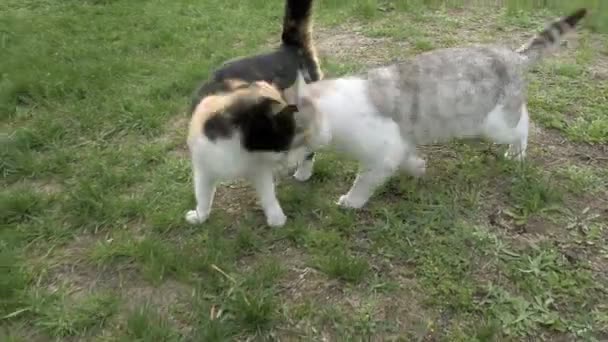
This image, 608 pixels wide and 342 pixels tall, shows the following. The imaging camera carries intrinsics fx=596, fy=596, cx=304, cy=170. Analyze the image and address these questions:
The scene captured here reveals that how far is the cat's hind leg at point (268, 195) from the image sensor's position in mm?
3152

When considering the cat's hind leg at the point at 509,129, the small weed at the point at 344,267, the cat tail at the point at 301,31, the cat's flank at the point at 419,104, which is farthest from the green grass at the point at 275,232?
the cat tail at the point at 301,31

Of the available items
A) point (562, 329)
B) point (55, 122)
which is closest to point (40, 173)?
point (55, 122)

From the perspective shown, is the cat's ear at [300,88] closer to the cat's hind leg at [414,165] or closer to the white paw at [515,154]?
the cat's hind leg at [414,165]

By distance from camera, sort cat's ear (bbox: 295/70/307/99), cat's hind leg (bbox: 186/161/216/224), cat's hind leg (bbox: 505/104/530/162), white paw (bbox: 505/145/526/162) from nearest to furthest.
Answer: cat's ear (bbox: 295/70/307/99) < cat's hind leg (bbox: 186/161/216/224) < cat's hind leg (bbox: 505/104/530/162) < white paw (bbox: 505/145/526/162)

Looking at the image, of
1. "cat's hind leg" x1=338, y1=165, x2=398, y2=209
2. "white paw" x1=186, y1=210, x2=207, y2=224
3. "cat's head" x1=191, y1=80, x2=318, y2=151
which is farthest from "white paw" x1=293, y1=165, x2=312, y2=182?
"cat's head" x1=191, y1=80, x2=318, y2=151

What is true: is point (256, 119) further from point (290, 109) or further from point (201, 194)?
point (201, 194)

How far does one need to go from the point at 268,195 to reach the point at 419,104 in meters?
0.99

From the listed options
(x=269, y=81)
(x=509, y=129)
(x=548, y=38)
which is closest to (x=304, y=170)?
(x=269, y=81)

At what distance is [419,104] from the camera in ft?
11.0

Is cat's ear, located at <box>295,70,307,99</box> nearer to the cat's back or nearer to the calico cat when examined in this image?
the calico cat

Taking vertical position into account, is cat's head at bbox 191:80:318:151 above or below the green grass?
above

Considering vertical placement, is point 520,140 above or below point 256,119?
below

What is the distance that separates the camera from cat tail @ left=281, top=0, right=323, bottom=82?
11.5 ft

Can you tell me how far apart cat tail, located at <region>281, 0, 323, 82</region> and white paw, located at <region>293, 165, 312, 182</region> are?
55 cm
